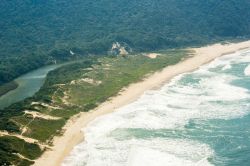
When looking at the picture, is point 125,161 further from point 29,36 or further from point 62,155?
point 29,36

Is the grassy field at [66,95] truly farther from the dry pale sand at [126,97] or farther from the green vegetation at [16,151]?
the dry pale sand at [126,97]

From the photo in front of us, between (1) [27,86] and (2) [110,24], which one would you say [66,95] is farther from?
(2) [110,24]

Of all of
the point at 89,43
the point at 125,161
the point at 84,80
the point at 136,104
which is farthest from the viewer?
the point at 89,43

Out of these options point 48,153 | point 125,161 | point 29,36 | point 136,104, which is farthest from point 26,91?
point 29,36

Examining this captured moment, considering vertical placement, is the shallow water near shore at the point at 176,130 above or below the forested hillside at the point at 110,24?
below

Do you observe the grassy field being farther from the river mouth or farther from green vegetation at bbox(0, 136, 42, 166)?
the river mouth

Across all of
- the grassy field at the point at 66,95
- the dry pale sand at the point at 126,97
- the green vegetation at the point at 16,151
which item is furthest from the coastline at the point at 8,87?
the green vegetation at the point at 16,151
